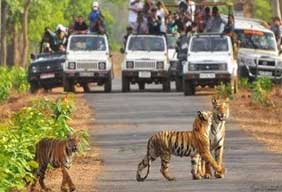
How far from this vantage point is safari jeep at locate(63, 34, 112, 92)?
1656 inches

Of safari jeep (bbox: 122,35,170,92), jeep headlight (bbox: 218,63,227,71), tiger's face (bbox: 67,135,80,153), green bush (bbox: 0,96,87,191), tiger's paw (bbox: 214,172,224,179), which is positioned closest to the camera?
green bush (bbox: 0,96,87,191)

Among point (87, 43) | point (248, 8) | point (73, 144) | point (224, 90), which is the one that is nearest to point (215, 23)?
point (87, 43)

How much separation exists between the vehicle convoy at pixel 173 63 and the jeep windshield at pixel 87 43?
2.37m

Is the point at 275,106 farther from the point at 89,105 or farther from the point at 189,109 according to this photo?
the point at 89,105

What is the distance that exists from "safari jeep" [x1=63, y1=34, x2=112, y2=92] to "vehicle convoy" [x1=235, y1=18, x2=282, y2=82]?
470cm

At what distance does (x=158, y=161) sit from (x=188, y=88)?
18673mm

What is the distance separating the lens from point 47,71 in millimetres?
43500

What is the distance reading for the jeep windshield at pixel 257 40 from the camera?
Answer: 44031 mm

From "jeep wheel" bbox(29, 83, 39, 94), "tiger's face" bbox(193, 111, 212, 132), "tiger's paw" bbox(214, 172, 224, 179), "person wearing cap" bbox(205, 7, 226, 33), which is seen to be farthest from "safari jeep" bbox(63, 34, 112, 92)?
"tiger's paw" bbox(214, 172, 224, 179)

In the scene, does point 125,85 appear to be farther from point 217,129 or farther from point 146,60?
point 217,129

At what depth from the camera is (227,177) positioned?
18031mm

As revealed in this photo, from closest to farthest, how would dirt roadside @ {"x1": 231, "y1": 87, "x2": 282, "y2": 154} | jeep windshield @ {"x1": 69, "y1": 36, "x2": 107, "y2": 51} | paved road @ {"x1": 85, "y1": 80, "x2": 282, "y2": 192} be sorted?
paved road @ {"x1": 85, "y1": 80, "x2": 282, "y2": 192} < dirt roadside @ {"x1": 231, "y1": 87, "x2": 282, "y2": 154} < jeep windshield @ {"x1": 69, "y1": 36, "x2": 107, "y2": 51}

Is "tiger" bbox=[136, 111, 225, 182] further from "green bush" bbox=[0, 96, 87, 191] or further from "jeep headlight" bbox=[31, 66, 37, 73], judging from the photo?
"jeep headlight" bbox=[31, 66, 37, 73]

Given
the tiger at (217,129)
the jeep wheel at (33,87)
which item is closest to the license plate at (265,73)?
the jeep wheel at (33,87)
